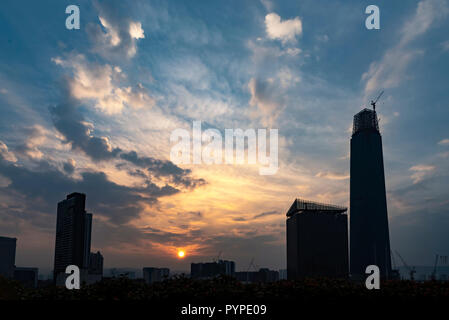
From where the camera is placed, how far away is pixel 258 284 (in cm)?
1522

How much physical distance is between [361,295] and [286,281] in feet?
9.58

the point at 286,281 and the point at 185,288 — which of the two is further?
the point at 286,281

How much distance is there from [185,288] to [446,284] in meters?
9.92

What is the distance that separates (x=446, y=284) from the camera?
15.3m

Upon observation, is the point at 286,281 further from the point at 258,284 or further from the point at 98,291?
the point at 98,291
